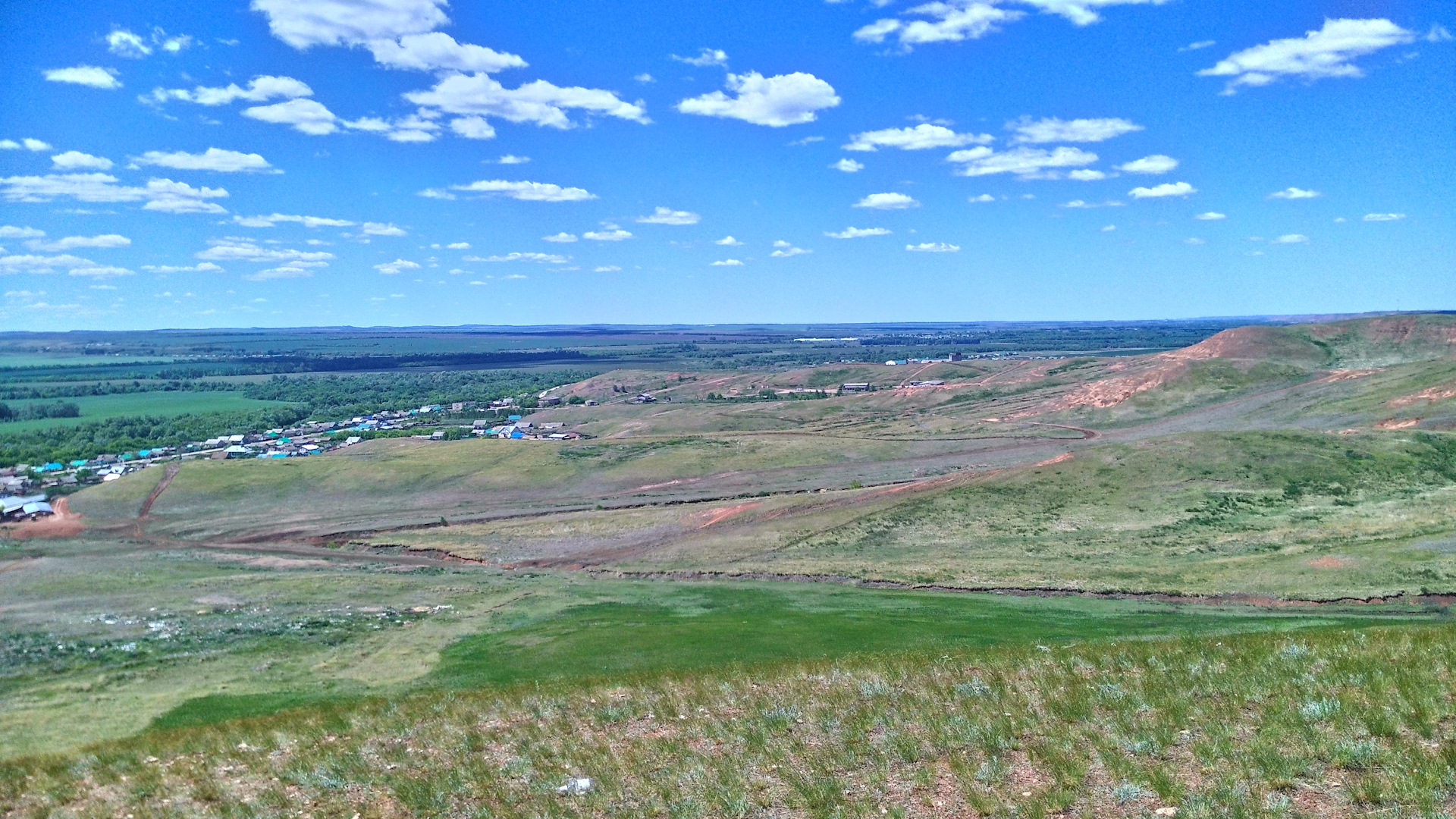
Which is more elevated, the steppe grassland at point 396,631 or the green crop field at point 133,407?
the green crop field at point 133,407

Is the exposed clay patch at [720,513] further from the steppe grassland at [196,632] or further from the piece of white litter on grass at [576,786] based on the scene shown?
the piece of white litter on grass at [576,786]

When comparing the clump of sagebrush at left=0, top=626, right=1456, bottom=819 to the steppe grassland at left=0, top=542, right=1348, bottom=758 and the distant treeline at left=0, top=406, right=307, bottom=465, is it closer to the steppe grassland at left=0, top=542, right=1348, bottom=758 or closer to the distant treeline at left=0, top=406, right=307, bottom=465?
the steppe grassland at left=0, top=542, right=1348, bottom=758

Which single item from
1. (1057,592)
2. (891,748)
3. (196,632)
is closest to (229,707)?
(196,632)

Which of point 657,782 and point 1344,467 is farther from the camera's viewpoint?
point 1344,467

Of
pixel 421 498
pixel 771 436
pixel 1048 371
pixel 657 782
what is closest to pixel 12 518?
pixel 421 498

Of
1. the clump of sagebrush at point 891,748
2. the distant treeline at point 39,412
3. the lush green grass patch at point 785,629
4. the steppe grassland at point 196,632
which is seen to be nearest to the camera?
the clump of sagebrush at point 891,748

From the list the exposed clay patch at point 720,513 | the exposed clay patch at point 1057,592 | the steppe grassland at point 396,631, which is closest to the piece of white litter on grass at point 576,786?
the steppe grassland at point 396,631

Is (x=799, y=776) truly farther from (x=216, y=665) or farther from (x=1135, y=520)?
(x=1135, y=520)
